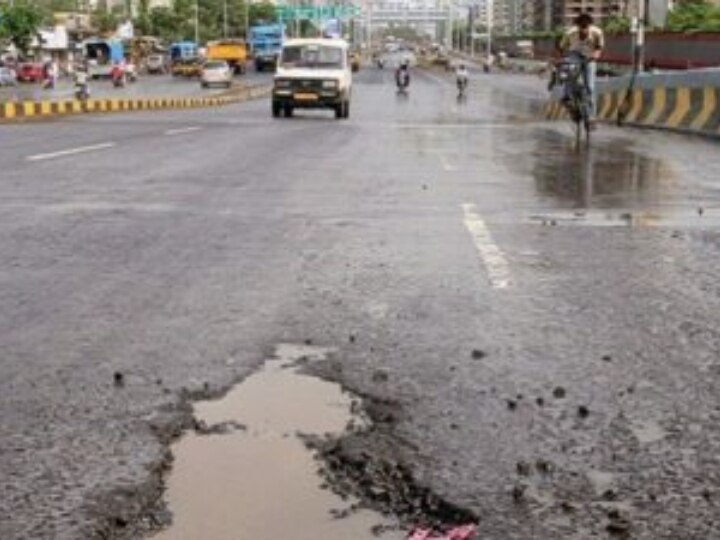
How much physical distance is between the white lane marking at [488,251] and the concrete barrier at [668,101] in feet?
38.5

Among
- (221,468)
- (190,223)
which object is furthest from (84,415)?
(190,223)

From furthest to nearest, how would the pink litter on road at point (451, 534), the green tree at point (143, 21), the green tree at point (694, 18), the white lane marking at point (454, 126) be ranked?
the green tree at point (143, 21) → the green tree at point (694, 18) → the white lane marking at point (454, 126) → the pink litter on road at point (451, 534)

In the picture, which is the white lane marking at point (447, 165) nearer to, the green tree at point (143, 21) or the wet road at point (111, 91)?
the wet road at point (111, 91)

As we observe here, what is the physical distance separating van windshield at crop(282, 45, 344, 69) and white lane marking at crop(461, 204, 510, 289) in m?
22.6

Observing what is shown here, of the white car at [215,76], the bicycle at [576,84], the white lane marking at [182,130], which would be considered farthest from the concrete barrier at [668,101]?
the white car at [215,76]

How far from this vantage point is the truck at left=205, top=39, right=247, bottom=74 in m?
98.4

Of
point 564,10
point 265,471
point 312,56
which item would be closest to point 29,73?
point 312,56

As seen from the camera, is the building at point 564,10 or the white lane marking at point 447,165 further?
the building at point 564,10

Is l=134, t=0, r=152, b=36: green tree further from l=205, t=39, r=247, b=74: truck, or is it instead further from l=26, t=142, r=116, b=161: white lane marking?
l=26, t=142, r=116, b=161: white lane marking

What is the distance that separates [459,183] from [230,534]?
9136 mm

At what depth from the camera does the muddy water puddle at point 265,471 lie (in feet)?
11.3

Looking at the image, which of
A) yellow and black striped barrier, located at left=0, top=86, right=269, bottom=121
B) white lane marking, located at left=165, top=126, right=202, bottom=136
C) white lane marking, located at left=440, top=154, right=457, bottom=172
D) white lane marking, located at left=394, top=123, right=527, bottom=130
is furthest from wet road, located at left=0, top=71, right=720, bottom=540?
yellow and black striped barrier, located at left=0, top=86, right=269, bottom=121

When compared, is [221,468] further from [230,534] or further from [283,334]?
[283,334]

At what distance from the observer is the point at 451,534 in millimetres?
3414
